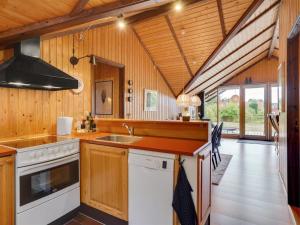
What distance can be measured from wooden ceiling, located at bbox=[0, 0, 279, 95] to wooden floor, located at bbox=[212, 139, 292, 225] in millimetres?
2600

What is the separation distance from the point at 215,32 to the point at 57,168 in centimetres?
406

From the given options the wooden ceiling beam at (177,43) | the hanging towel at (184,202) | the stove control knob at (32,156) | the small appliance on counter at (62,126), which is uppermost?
the wooden ceiling beam at (177,43)

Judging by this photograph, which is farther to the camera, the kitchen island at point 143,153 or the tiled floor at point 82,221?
the tiled floor at point 82,221

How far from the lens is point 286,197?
9.16 ft

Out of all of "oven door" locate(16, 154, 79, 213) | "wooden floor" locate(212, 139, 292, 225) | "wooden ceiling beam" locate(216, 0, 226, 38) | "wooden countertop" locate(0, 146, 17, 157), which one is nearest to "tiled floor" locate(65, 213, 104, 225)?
"oven door" locate(16, 154, 79, 213)

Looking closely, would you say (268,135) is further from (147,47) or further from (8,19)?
(8,19)

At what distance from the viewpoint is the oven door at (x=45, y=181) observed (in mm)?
1847

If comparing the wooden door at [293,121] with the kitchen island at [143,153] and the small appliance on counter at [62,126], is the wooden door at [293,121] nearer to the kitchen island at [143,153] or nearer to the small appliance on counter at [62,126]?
the kitchen island at [143,153]

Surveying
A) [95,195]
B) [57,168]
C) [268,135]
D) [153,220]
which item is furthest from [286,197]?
[268,135]

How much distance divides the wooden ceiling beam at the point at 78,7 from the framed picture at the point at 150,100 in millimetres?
3627

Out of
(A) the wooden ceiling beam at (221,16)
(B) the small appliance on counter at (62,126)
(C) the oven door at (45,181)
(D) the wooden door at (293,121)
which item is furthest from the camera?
(A) the wooden ceiling beam at (221,16)

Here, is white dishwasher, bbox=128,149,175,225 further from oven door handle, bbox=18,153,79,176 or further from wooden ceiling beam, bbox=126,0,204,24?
wooden ceiling beam, bbox=126,0,204,24

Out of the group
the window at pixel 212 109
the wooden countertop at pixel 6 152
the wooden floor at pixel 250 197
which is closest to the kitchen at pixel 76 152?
the wooden countertop at pixel 6 152

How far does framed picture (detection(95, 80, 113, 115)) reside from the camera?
4.71 metres
